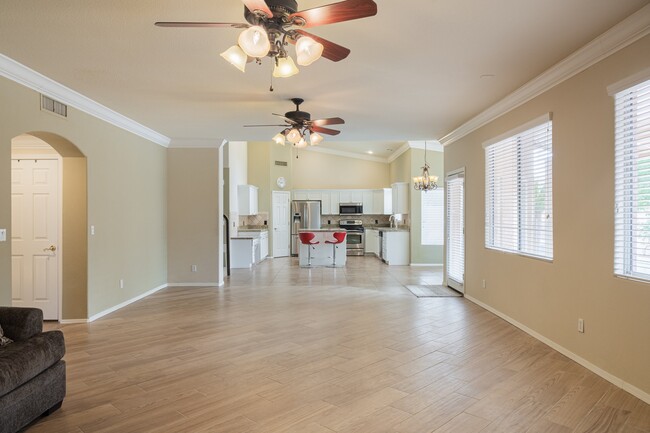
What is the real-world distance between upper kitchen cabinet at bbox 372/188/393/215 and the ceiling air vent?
9.75m

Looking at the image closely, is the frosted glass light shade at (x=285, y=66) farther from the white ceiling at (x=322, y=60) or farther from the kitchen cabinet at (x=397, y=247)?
the kitchen cabinet at (x=397, y=247)

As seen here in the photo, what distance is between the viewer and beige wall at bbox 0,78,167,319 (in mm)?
3562

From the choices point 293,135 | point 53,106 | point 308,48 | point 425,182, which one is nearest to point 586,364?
point 308,48

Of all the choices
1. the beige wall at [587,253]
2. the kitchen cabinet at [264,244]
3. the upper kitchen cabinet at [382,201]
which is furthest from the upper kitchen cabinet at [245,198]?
the beige wall at [587,253]

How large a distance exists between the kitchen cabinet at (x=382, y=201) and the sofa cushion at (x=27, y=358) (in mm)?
10973

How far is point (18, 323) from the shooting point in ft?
8.61

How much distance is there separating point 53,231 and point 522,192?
5.77m

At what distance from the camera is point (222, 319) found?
4973 mm

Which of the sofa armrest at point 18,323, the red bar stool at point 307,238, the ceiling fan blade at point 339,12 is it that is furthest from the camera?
the red bar stool at point 307,238

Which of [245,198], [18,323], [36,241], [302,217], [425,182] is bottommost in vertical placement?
[18,323]

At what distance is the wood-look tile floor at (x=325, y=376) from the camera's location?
248cm

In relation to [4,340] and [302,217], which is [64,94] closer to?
[4,340]

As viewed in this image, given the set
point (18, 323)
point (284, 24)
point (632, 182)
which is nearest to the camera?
point (284, 24)

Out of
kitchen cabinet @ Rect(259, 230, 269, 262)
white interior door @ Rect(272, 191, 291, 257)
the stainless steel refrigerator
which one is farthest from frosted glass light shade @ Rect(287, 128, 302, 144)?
the stainless steel refrigerator
